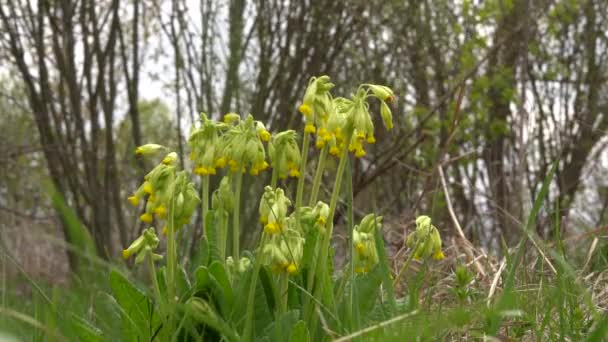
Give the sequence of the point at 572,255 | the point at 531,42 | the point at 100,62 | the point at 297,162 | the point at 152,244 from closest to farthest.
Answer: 1. the point at 152,244
2. the point at 297,162
3. the point at 572,255
4. the point at 100,62
5. the point at 531,42

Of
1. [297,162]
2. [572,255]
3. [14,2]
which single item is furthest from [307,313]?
[14,2]

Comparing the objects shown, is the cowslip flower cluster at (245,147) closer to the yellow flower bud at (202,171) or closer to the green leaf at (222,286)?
the yellow flower bud at (202,171)

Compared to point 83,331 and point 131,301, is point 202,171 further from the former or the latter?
point 83,331

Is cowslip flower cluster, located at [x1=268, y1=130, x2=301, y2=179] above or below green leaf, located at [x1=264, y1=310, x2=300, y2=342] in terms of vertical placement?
above

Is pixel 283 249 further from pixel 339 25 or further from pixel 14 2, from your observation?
pixel 14 2

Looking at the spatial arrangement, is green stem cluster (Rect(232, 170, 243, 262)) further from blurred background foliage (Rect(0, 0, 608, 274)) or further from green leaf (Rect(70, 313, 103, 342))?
blurred background foliage (Rect(0, 0, 608, 274))

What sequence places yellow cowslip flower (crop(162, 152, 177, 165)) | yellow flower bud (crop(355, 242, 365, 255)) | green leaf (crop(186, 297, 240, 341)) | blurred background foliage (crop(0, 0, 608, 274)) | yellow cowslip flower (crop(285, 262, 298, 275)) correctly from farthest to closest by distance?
blurred background foliage (crop(0, 0, 608, 274)), yellow flower bud (crop(355, 242, 365, 255)), yellow cowslip flower (crop(162, 152, 177, 165)), yellow cowslip flower (crop(285, 262, 298, 275)), green leaf (crop(186, 297, 240, 341))

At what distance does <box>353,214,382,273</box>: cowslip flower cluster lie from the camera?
1996mm

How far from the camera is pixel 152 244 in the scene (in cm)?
190

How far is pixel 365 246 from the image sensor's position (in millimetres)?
2016

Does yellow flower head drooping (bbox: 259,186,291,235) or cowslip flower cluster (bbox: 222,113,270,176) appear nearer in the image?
yellow flower head drooping (bbox: 259,186,291,235)

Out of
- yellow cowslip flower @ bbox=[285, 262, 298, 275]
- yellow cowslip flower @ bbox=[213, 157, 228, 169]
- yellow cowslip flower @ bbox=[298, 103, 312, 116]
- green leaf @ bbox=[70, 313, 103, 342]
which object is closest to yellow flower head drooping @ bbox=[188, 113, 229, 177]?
yellow cowslip flower @ bbox=[213, 157, 228, 169]

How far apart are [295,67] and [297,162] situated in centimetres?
446

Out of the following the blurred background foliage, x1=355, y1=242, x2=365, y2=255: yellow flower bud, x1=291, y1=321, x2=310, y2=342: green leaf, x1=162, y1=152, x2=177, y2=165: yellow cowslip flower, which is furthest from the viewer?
the blurred background foliage
